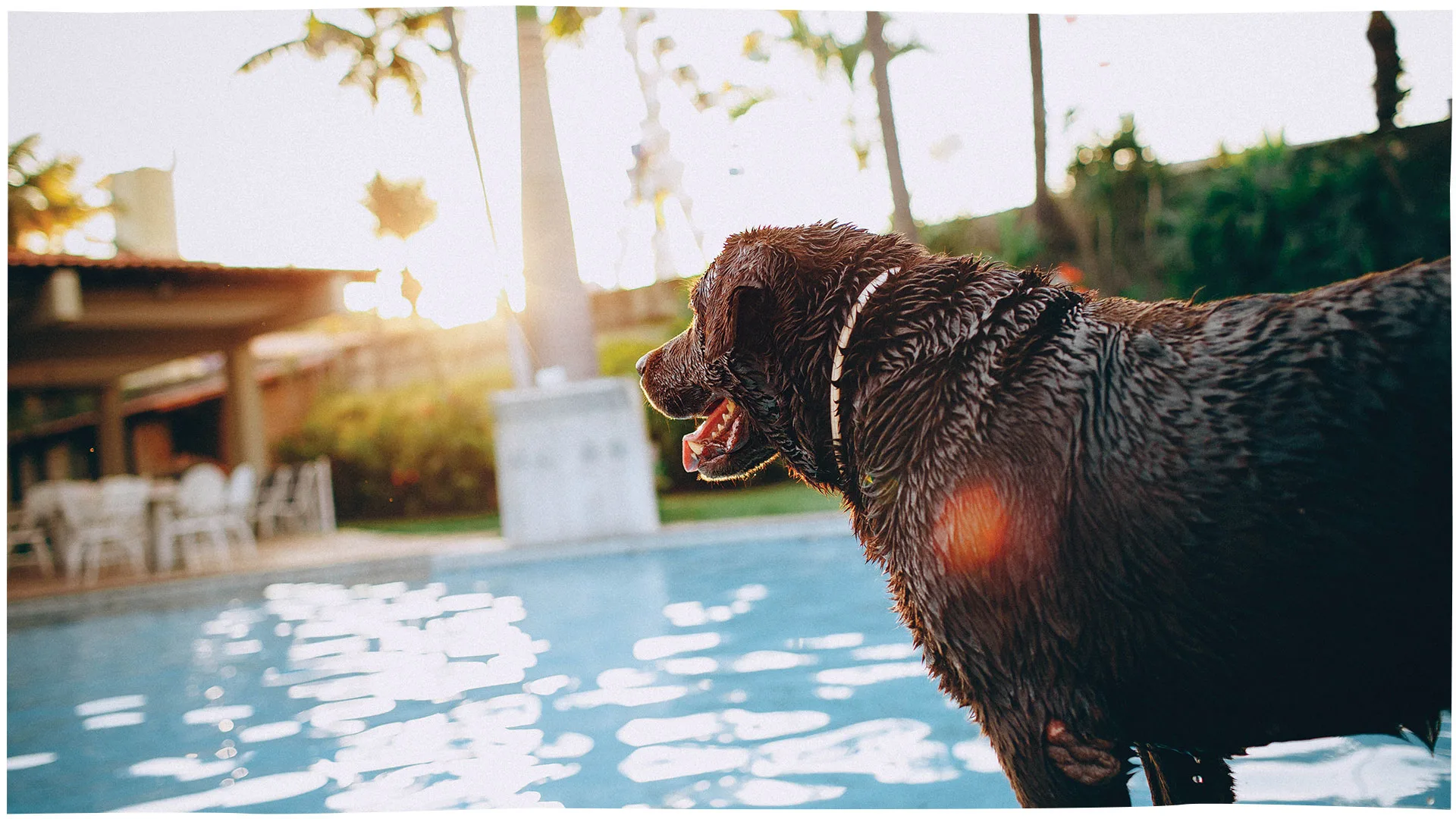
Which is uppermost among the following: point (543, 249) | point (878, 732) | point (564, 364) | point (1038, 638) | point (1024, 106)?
point (1024, 106)

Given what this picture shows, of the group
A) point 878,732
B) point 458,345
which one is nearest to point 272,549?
point 458,345

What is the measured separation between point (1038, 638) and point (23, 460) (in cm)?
2270

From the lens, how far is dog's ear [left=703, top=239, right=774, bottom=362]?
1.65 m

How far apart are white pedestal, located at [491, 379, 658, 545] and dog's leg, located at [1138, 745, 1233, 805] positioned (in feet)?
25.4

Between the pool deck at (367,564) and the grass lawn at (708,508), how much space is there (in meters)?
0.90

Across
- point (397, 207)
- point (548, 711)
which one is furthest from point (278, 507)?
point (397, 207)

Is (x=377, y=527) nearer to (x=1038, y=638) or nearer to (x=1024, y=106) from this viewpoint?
(x=1024, y=106)

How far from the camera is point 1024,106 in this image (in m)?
11.3

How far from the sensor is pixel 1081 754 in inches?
56.7

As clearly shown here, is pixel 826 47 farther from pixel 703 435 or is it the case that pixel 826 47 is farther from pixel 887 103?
pixel 703 435

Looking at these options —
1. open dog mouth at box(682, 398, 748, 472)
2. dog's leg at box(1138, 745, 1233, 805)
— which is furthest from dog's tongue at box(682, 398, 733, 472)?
dog's leg at box(1138, 745, 1233, 805)

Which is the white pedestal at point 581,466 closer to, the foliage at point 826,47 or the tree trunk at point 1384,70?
the tree trunk at point 1384,70

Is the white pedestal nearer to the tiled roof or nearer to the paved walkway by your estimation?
the paved walkway

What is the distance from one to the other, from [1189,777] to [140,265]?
1141 cm
